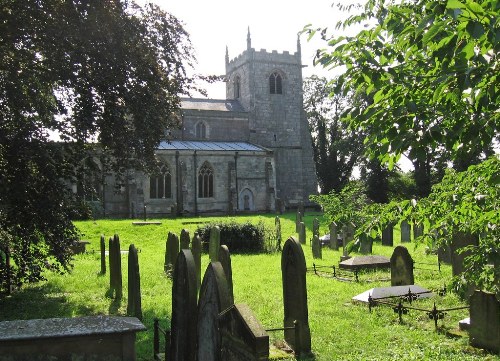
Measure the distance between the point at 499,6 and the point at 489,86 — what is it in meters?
0.76

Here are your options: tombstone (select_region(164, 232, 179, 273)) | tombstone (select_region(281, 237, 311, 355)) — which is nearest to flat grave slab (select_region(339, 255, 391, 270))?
tombstone (select_region(164, 232, 179, 273))

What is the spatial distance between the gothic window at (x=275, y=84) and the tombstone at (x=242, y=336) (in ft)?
136

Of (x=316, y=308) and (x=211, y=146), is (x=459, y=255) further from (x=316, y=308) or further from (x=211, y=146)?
(x=211, y=146)

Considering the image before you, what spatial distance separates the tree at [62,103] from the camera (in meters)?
8.83

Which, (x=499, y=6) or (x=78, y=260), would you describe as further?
(x=78, y=260)

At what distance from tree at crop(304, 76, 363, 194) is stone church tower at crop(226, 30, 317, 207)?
317 centimetres

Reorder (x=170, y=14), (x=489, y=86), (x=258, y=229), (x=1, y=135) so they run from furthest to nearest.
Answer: (x=258, y=229), (x=170, y=14), (x=1, y=135), (x=489, y=86)

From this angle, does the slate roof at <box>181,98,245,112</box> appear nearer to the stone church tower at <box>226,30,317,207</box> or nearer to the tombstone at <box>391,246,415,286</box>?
the stone church tower at <box>226,30,317,207</box>

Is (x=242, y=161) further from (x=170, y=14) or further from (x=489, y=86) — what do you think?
(x=489, y=86)

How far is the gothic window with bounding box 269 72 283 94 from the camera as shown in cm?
4462

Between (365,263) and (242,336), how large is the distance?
31.1 ft

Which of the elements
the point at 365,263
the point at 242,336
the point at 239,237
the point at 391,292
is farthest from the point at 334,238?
the point at 242,336

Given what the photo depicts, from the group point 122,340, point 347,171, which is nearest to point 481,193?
point 122,340

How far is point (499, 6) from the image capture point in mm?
2344
